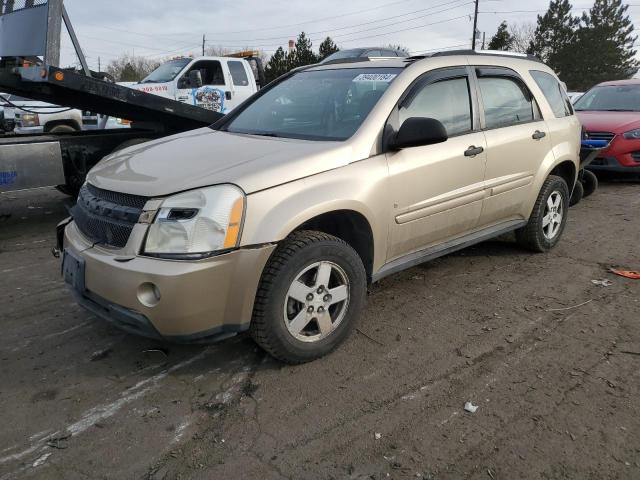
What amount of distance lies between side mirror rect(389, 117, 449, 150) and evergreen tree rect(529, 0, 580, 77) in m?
52.2

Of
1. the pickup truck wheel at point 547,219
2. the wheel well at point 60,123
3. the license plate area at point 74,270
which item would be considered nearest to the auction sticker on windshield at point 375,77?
the pickup truck wheel at point 547,219

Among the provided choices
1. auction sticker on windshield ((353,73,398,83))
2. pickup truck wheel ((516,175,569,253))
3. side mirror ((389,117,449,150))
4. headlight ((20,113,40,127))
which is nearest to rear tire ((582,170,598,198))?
pickup truck wheel ((516,175,569,253))

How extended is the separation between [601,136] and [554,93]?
4.39 meters

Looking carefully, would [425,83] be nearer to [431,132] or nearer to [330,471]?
[431,132]

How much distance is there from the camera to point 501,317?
12.5 feet

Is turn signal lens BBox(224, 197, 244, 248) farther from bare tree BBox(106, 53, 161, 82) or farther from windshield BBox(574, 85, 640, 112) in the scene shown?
bare tree BBox(106, 53, 161, 82)

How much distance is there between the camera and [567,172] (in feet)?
17.8

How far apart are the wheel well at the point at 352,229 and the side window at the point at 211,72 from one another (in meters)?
8.80

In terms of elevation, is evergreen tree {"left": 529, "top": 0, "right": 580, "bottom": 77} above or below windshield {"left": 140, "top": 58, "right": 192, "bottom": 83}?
above

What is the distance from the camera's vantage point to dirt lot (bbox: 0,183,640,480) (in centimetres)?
239

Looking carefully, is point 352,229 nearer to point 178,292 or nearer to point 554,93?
point 178,292

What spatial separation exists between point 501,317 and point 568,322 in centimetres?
45

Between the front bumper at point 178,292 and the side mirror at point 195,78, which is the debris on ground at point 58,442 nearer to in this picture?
the front bumper at point 178,292

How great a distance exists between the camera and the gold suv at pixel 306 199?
8.90 ft
